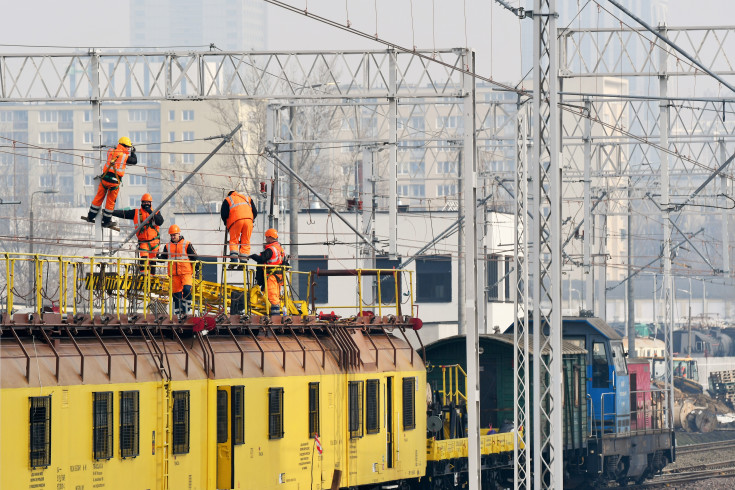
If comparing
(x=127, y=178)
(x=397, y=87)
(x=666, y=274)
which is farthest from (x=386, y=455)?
(x=127, y=178)

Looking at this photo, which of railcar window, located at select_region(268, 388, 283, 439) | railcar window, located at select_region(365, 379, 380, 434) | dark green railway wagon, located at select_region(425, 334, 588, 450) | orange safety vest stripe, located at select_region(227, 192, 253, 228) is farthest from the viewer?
dark green railway wagon, located at select_region(425, 334, 588, 450)

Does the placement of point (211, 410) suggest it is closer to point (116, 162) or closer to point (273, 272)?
point (273, 272)

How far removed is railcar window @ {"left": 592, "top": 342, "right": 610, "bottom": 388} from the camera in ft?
110

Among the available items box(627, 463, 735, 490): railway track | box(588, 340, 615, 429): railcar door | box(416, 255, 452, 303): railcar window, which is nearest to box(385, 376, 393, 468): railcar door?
box(588, 340, 615, 429): railcar door

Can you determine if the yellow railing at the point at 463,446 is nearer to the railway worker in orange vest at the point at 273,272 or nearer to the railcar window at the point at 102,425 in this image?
the railway worker in orange vest at the point at 273,272

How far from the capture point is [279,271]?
22.3 m

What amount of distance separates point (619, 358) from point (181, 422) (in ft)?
61.3

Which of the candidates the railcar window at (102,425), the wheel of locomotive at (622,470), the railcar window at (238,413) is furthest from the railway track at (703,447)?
the railcar window at (102,425)

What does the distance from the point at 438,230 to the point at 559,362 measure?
44371 millimetres

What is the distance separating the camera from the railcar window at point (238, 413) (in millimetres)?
19005

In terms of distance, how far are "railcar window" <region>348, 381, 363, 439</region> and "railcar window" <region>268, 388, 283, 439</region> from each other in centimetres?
240

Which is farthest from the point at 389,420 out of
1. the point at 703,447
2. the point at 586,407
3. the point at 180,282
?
the point at 703,447

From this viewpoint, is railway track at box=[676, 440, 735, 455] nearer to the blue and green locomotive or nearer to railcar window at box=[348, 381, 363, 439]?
the blue and green locomotive

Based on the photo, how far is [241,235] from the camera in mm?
23125
